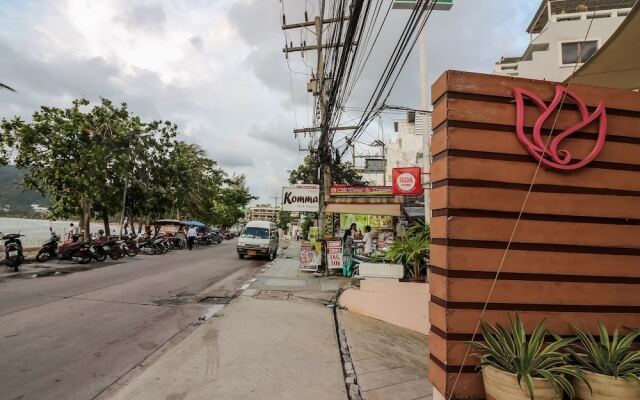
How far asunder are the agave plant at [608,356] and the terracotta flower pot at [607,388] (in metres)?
0.05

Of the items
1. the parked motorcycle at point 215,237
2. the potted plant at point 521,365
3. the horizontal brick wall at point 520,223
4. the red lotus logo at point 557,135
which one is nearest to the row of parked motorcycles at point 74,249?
the horizontal brick wall at point 520,223

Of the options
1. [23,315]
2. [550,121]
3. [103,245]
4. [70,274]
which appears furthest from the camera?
[103,245]

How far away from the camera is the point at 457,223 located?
3.12 metres

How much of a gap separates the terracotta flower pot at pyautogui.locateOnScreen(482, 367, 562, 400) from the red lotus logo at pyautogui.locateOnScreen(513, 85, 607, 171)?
1.57m

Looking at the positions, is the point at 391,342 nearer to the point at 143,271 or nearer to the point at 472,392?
the point at 472,392

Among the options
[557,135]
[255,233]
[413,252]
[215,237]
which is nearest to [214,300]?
[413,252]

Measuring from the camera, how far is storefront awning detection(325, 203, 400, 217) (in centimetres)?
1434

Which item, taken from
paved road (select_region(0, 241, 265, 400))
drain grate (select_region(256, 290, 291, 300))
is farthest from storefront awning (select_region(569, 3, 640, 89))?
drain grate (select_region(256, 290, 291, 300))

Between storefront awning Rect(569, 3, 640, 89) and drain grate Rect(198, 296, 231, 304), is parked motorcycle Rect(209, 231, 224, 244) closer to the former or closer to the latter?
drain grate Rect(198, 296, 231, 304)

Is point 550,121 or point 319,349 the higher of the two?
point 550,121

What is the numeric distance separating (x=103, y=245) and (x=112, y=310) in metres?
10.7

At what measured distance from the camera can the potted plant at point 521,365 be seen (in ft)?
8.75

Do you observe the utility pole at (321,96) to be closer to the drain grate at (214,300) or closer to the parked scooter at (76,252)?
the drain grate at (214,300)

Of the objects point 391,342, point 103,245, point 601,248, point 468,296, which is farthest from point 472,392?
point 103,245
